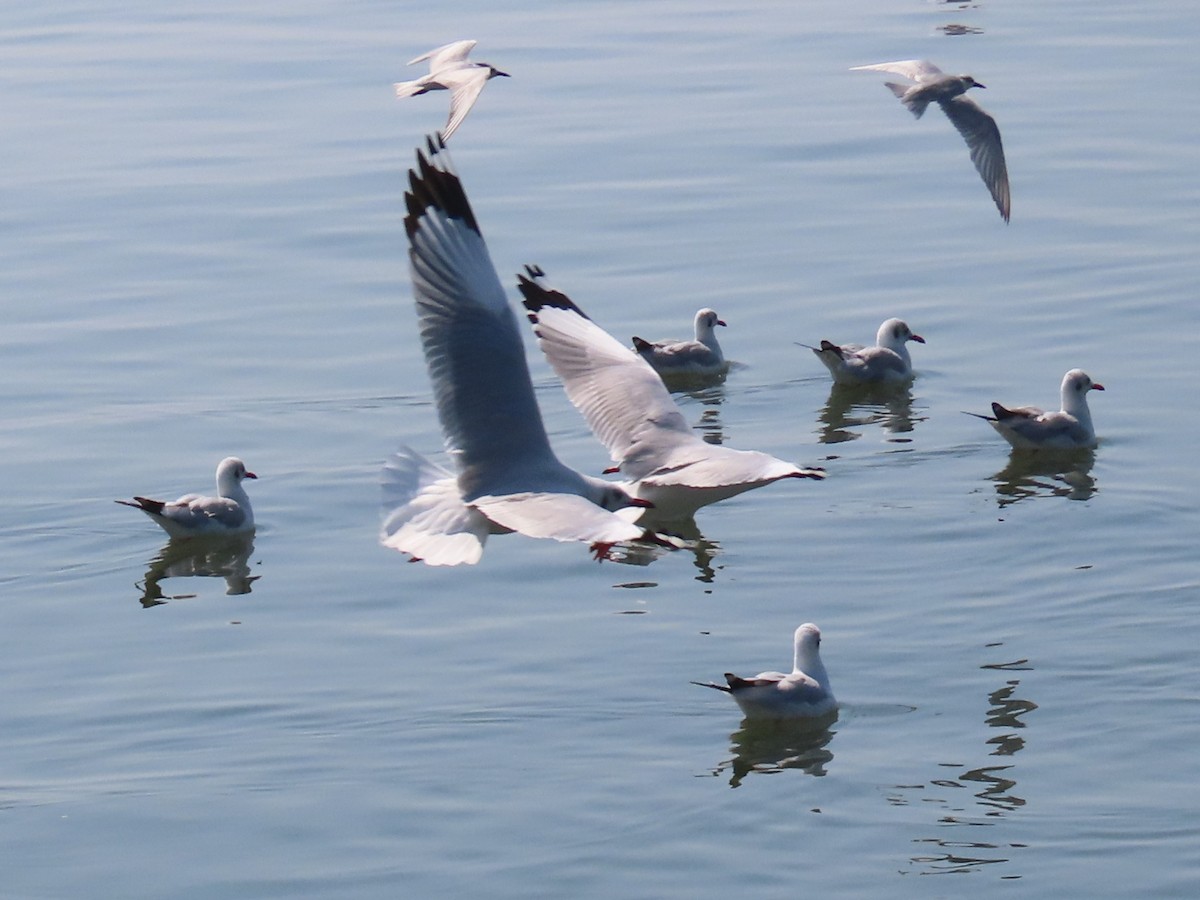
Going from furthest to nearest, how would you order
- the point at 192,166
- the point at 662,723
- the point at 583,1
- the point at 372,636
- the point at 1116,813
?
the point at 583,1, the point at 192,166, the point at 372,636, the point at 662,723, the point at 1116,813

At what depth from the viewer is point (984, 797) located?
909 centimetres

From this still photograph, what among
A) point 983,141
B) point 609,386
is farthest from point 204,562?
point 983,141

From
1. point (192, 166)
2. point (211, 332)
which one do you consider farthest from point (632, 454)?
point (192, 166)

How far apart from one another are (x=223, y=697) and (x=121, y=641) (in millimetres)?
1090

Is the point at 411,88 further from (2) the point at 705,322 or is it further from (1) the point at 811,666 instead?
(1) the point at 811,666

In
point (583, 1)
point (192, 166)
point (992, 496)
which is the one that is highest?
point (583, 1)

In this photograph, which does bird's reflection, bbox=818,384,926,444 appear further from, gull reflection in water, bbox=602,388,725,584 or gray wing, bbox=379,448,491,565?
gray wing, bbox=379,448,491,565

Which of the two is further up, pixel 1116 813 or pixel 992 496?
pixel 992 496

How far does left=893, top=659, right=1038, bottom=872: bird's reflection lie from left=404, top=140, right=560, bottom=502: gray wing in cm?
220

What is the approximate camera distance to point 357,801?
364 inches

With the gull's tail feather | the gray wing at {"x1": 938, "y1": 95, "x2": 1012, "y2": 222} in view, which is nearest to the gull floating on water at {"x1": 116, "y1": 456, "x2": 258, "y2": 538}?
the gull's tail feather

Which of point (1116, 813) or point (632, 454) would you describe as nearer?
point (1116, 813)

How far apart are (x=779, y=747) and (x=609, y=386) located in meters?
2.82

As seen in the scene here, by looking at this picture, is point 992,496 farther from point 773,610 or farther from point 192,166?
point 192,166
